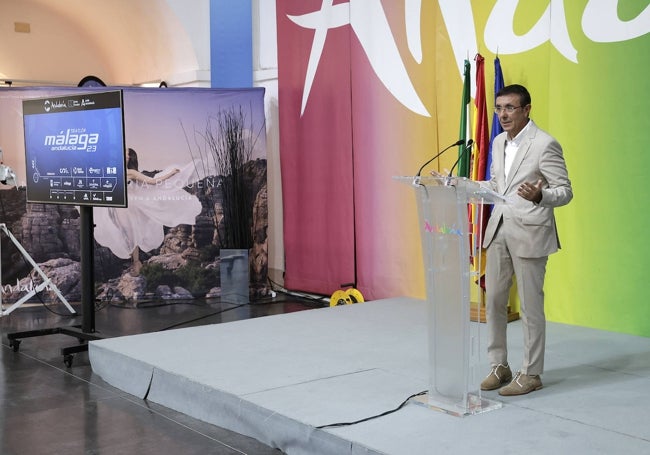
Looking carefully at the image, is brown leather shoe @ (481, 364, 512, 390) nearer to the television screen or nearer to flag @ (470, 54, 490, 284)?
flag @ (470, 54, 490, 284)

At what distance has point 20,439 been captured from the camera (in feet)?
12.2

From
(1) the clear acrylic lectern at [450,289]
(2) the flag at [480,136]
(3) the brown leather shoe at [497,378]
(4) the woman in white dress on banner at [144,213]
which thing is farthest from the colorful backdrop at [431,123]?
(1) the clear acrylic lectern at [450,289]

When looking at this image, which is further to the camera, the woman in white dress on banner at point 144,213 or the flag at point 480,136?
the woman in white dress on banner at point 144,213

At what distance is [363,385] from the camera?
398 centimetres

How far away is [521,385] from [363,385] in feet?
2.49

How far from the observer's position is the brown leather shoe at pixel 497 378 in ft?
12.4

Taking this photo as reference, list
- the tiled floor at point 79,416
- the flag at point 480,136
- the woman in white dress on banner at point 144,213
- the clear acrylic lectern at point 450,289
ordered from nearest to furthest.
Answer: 1. the clear acrylic lectern at point 450,289
2. the tiled floor at point 79,416
3. the flag at point 480,136
4. the woman in white dress on banner at point 144,213

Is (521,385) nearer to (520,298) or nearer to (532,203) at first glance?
(520,298)

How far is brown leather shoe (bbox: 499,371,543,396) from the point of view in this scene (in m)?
3.68

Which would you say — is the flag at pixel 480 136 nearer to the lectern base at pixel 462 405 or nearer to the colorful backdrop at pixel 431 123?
the colorful backdrop at pixel 431 123

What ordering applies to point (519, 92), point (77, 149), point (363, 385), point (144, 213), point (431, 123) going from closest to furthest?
point (519, 92) → point (363, 385) → point (77, 149) → point (431, 123) → point (144, 213)

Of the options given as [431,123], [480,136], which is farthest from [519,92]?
[431,123]

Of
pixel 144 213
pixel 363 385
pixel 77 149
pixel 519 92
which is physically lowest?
pixel 363 385

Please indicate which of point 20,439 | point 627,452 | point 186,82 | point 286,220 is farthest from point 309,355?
point 186,82
